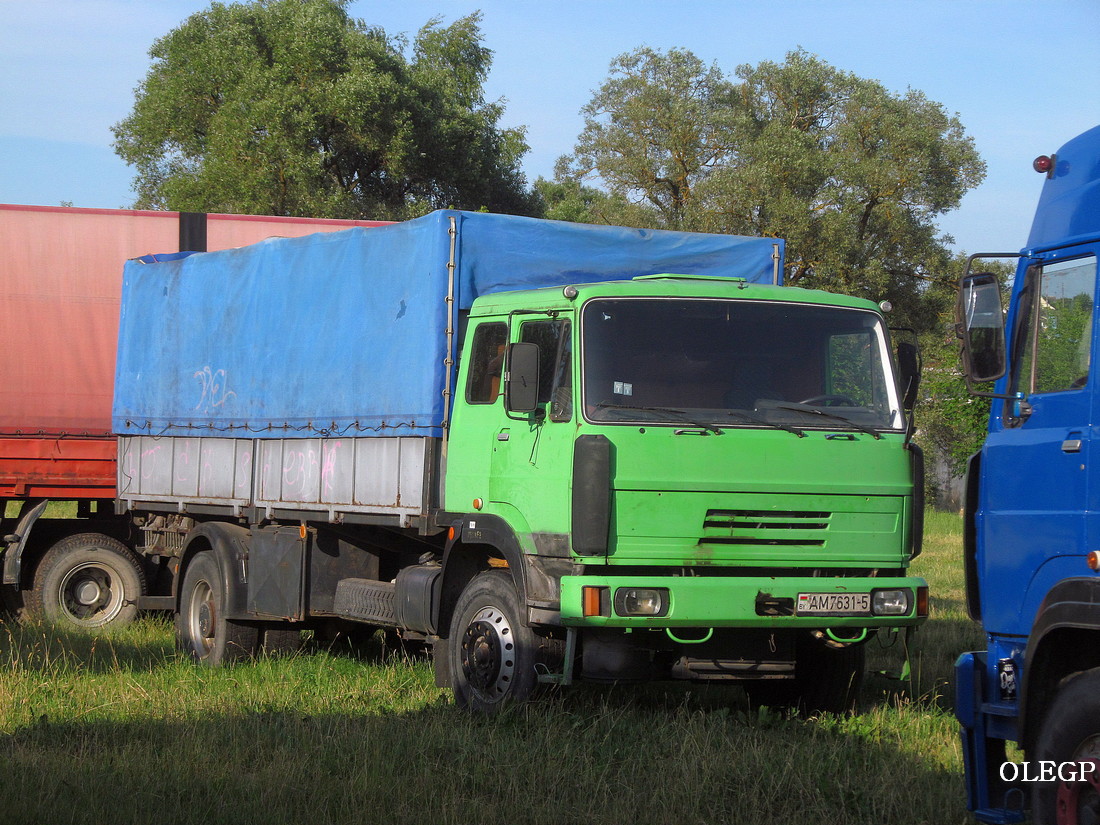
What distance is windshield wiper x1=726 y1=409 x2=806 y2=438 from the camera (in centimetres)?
755

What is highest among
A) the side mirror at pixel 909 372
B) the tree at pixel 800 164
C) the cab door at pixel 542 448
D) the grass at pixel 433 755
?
the tree at pixel 800 164

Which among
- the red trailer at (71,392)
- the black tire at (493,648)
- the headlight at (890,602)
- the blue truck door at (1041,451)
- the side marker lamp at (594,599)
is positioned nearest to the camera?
the blue truck door at (1041,451)

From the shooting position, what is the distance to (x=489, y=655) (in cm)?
796

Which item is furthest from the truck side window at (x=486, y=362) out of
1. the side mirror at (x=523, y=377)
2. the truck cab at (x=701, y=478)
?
the side mirror at (x=523, y=377)

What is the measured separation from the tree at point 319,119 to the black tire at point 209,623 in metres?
19.6

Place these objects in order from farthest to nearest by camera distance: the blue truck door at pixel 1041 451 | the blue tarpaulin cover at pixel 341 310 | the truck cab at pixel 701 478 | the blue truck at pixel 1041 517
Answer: the blue tarpaulin cover at pixel 341 310
the truck cab at pixel 701 478
the blue truck door at pixel 1041 451
the blue truck at pixel 1041 517

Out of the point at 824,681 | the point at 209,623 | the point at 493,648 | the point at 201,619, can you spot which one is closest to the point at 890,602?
the point at 824,681

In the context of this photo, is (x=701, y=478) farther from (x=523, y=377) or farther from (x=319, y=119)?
(x=319, y=119)

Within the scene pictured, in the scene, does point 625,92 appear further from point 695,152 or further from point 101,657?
point 101,657

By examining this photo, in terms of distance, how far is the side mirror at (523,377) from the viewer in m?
7.57

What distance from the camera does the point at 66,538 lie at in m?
A: 13.2

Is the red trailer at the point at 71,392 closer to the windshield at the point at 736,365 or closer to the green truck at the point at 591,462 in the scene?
the green truck at the point at 591,462

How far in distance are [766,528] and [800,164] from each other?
2770cm

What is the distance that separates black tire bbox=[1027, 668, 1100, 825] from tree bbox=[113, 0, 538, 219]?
26740 millimetres
